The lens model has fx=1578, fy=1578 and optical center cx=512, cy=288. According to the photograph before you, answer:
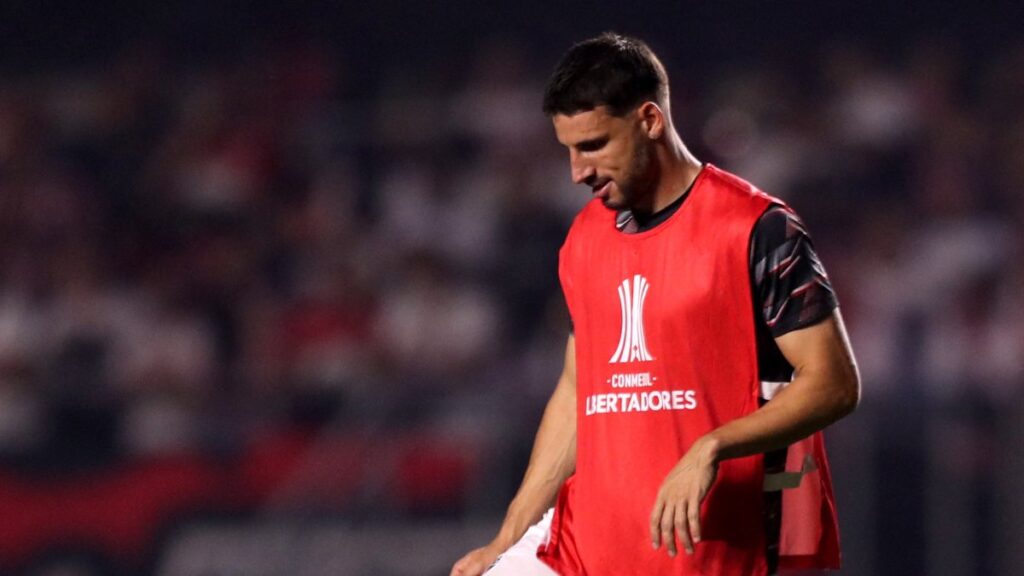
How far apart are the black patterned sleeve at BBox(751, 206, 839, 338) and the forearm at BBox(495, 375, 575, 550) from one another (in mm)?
766

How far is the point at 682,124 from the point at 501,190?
1.16 meters

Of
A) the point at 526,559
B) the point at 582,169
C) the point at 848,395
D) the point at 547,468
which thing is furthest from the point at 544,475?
the point at 848,395

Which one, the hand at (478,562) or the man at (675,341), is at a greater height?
the man at (675,341)

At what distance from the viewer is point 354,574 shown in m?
7.86

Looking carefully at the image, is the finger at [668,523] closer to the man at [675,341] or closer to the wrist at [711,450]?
the wrist at [711,450]

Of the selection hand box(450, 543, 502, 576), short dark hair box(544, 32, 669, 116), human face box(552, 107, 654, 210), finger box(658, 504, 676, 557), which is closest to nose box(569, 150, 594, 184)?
human face box(552, 107, 654, 210)

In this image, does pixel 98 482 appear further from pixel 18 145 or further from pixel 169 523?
pixel 18 145

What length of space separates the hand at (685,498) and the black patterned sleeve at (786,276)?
0.40 metres

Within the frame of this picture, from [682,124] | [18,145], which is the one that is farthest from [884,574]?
[18,145]

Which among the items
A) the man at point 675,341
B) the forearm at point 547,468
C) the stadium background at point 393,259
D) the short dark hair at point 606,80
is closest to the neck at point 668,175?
the man at point 675,341

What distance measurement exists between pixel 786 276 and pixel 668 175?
1.45 feet

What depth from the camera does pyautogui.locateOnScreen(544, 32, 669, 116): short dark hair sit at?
148 inches

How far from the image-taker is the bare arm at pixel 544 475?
162 inches

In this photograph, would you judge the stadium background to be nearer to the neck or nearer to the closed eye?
the neck
